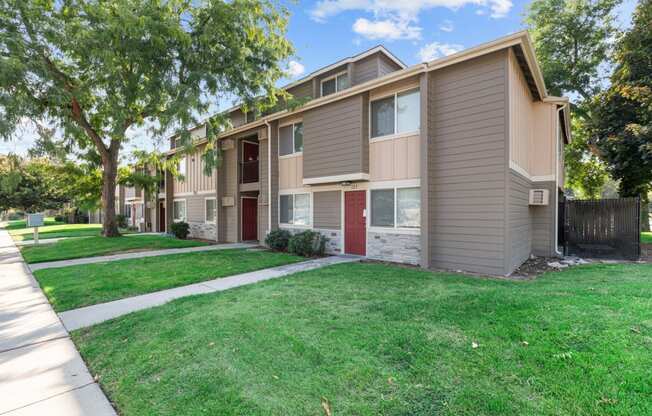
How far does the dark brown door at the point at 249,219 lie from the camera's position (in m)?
14.5

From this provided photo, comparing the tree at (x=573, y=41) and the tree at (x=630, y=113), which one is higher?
the tree at (x=573, y=41)

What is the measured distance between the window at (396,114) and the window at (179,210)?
1325cm

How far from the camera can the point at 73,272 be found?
24.5 feet

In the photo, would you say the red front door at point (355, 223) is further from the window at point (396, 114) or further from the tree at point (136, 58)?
the tree at point (136, 58)

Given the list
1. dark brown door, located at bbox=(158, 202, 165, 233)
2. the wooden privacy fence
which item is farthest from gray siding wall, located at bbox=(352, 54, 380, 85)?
dark brown door, located at bbox=(158, 202, 165, 233)

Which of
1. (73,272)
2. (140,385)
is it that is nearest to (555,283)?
(140,385)

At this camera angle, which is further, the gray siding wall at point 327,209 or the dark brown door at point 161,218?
the dark brown door at point 161,218

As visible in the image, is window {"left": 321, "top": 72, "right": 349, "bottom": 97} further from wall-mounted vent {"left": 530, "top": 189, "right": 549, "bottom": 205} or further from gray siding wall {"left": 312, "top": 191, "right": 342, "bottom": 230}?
wall-mounted vent {"left": 530, "top": 189, "right": 549, "bottom": 205}

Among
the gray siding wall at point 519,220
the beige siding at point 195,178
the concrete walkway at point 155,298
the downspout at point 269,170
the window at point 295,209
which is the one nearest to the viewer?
the concrete walkway at point 155,298

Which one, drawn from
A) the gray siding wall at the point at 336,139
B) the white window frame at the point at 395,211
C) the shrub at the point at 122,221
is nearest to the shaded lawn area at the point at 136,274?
the white window frame at the point at 395,211

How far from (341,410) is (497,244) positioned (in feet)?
19.0

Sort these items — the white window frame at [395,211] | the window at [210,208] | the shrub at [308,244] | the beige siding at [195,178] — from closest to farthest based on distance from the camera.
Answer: the white window frame at [395,211] < the shrub at [308,244] < the window at [210,208] < the beige siding at [195,178]

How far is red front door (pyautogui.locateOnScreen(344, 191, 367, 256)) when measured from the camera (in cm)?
939

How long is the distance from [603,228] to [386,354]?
1062cm
